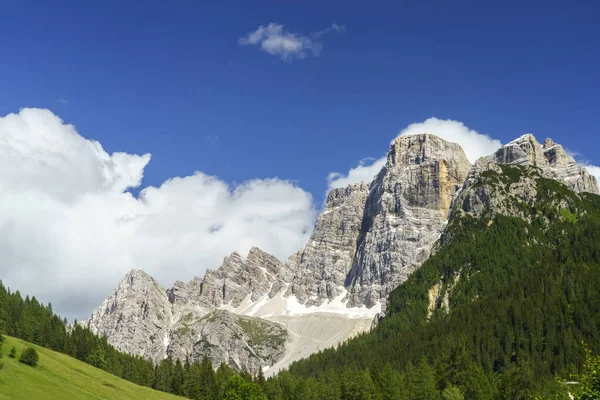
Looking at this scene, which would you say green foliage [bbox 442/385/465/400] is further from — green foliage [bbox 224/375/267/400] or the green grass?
the green grass

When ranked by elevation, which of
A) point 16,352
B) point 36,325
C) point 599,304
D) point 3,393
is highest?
point 599,304

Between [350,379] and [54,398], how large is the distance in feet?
293

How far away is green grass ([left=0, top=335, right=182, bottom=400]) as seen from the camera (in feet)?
290

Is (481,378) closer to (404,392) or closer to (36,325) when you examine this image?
(404,392)

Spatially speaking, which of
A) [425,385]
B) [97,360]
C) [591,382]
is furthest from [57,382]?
[425,385]

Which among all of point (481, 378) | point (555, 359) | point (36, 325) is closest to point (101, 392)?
point (36, 325)

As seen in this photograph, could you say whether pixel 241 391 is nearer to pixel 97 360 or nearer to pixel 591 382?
pixel 97 360

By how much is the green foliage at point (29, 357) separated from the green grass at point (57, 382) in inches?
39.6

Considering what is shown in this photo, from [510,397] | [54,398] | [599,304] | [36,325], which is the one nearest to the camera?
[54,398]

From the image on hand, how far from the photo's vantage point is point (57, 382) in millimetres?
99750

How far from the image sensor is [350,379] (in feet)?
535

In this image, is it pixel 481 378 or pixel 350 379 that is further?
pixel 350 379

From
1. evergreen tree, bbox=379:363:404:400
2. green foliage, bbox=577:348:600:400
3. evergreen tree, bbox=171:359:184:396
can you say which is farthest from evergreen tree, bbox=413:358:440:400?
green foliage, bbox=577:348:600:400

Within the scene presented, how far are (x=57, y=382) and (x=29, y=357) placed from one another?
8.65 meters
